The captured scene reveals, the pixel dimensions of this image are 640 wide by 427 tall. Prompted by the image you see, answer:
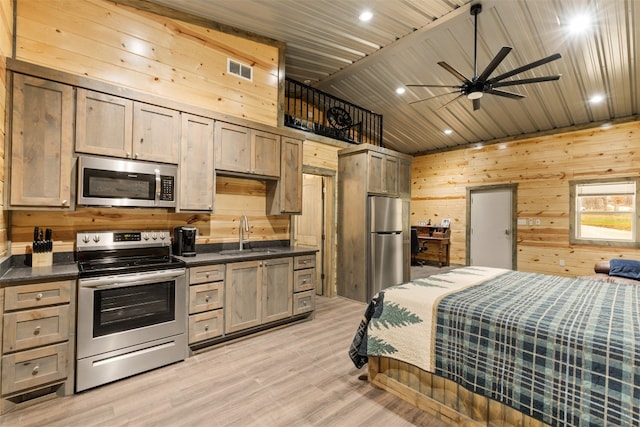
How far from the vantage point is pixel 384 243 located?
4945 millimetres

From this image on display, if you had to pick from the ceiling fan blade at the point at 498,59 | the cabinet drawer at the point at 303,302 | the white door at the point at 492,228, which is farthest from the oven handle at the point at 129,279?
the white door at the point at 492,228

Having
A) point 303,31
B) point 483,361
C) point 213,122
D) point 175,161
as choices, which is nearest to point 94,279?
point 175,161

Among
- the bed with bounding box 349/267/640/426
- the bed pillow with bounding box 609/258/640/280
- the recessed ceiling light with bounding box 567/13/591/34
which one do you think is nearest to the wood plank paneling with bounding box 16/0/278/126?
the bed with bounding box 349/267/640/426

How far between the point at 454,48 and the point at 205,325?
15.7 feet

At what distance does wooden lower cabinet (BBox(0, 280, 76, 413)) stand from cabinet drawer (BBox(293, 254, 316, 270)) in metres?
2.11

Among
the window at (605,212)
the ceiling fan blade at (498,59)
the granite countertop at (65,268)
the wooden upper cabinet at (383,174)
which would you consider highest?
the ceiling fan blade at (498,59)

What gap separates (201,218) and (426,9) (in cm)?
362

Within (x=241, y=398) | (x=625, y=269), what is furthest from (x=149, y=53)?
(x=625, y=269)

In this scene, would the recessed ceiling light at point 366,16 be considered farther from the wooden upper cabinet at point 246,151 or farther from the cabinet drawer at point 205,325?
the cabinet drawer at point 205,325

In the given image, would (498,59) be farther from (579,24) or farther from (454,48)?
(579,24)

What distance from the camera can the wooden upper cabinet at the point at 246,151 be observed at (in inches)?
128

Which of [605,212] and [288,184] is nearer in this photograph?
[288,184]

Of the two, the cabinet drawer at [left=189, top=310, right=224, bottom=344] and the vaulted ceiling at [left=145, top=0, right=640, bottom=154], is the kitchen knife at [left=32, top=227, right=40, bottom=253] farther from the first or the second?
the vaulted ceiling at [left=145, top=0, right=640, bottom=154]

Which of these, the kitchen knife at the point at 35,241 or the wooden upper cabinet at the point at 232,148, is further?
the wooden upper cabinet at the point at 232,148
